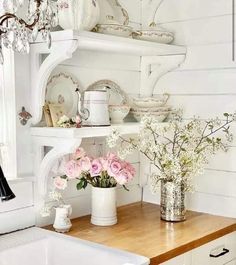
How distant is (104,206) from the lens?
204 centimetres

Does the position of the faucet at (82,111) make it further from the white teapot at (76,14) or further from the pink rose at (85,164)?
the white teapot at (76,14)

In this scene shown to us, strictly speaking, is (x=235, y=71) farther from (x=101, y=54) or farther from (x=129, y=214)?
(x=129, y=214)

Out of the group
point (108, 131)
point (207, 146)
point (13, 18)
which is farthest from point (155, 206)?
point (13, 18)

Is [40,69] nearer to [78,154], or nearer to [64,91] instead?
[64,91]

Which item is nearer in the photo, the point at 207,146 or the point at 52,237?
the point at 52,237

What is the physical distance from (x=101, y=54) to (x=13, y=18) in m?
1.00

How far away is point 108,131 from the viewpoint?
1951mm

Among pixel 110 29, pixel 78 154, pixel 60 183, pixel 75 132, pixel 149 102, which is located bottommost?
pixel 60 183

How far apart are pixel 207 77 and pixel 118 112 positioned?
0.48m

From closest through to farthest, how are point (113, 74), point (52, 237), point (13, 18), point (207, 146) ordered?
point (13, 18)
point (52, 237)
point (207, 146)
point (113, 74)

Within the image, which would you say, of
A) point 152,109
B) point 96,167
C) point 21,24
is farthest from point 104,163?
point 21,24

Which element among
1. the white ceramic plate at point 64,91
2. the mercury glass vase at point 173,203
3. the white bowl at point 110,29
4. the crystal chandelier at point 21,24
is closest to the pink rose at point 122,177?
the mercury glass vase at point 173,203

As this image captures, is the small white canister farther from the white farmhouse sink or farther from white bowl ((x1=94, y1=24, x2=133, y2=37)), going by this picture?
the white farmhouse sink

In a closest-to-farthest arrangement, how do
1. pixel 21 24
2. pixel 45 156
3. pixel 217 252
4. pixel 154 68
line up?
pixel 21 24 < pixel 45 156 < pixel 217 252 < pixel 154 68
